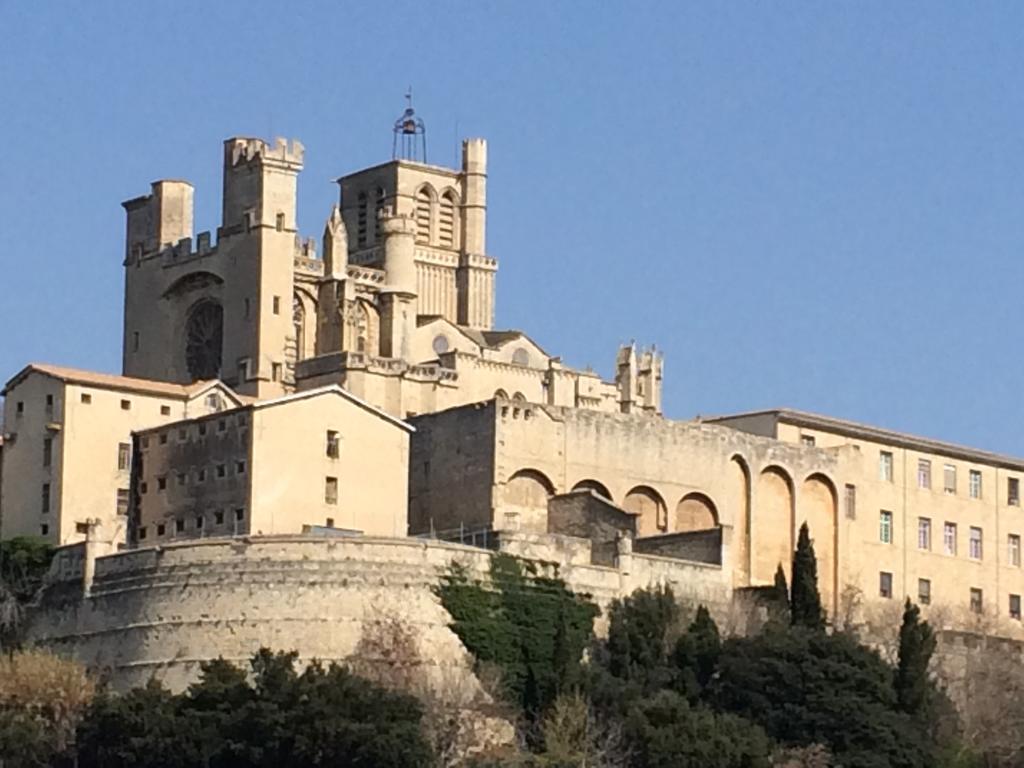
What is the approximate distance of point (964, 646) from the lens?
275 feet

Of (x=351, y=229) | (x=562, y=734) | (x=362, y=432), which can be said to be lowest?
(x=562, y=734)

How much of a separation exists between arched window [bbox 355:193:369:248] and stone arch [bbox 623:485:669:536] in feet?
67.9

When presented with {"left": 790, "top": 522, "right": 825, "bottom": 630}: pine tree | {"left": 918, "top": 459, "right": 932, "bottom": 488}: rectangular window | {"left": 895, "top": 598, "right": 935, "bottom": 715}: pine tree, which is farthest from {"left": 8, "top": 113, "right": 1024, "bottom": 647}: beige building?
{"left": 895, "top": 598, "right": 935, "bottom": 715}: pine tree

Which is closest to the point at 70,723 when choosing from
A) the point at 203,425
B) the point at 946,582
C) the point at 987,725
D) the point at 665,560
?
the point at 203,425

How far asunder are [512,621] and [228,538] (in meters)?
6.55

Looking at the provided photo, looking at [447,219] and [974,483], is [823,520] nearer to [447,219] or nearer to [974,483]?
[974,483]

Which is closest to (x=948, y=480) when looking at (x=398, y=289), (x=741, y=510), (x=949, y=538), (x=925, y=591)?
(x=949, y=538)

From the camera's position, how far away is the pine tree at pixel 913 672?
249 ft

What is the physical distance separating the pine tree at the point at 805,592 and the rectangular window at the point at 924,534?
36.2 ft

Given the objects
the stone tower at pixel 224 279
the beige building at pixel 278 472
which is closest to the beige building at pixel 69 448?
the beige building at pixel 278 472

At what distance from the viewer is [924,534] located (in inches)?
3600

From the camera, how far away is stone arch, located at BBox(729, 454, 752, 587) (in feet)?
282

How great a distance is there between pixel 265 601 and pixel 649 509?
48.4ft

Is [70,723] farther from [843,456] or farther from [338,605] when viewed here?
[843,456]
